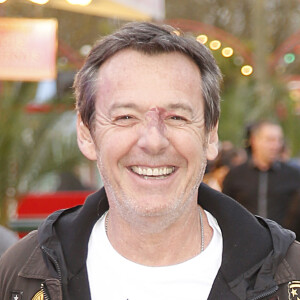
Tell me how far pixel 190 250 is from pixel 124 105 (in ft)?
1.66

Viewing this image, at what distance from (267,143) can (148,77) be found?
4.85 metres

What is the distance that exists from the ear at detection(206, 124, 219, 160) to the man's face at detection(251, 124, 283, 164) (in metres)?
4.42

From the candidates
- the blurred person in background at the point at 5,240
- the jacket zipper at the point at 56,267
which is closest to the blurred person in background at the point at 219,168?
the blurred person in background at the point at 5,240

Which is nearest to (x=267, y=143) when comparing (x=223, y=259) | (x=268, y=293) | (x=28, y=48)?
(x=28, y=48)

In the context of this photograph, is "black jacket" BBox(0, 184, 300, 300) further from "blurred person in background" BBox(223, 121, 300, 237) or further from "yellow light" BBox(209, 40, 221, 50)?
"yellow light" BBox(209, 40, 221, 50)

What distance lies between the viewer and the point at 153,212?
232 centimetres

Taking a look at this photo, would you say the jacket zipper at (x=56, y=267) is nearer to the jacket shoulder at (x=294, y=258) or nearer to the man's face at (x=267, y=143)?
the jacket shoulder at (x=294, y=258)

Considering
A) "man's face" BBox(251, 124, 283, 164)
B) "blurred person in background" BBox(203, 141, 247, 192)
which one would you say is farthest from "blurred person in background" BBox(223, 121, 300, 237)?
"blurred person in background" BBox(203, 141, 247, 192)

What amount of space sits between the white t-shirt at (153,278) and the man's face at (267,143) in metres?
4.51

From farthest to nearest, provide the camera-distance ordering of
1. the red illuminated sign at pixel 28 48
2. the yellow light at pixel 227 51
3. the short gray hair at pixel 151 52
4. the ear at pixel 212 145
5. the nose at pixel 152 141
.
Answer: the yellow light at pixel 227 51 → the red illuminated sign at pixel 28 48 → the ear at pixel 212 145 → the short gray hair at pixel 151 52 → the nose at pixel 152 141

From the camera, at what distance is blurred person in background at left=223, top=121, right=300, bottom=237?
6.68m

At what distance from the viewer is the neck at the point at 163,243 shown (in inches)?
96.0

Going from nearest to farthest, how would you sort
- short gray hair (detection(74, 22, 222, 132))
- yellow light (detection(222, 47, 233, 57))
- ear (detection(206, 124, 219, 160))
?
short gray hair (detection(74, 22, 222, 132)) → ear (detection(206, 124, 219, 160)) → yellow light (detection(222, 47, 233, 57))

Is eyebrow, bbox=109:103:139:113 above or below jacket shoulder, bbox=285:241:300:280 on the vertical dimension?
above
